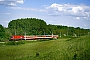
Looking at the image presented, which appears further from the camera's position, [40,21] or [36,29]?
[40,21]

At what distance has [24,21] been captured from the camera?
197125mm

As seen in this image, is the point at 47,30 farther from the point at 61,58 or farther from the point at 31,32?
the point at 61,58

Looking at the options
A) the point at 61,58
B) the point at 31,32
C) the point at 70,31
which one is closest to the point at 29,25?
the point at 31,32

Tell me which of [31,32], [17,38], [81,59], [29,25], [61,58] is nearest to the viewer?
[81,59]

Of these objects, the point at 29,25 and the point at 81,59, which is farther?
the point at 29,25

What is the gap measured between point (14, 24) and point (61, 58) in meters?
176

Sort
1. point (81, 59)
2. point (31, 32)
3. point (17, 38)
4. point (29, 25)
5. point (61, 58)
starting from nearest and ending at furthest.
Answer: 1. point (81, 59)
2. point (61, 58)
3. point (17, 38)
4. point (31, 32)
5. point (29, 25)

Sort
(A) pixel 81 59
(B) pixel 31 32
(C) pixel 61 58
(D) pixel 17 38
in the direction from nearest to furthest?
(A) pixel 81 59
(C) pixel 61 58
(D) pixel 17 38
(B) pixel 31 32

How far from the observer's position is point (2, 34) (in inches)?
4860

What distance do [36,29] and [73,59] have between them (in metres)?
159

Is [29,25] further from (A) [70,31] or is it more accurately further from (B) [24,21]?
(A) [70,31]

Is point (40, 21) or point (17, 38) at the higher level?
point (40, 21)

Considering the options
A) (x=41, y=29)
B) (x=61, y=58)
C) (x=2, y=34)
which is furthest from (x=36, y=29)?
(x=61, y=58)

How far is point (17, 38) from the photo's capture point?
11744 centimetres
